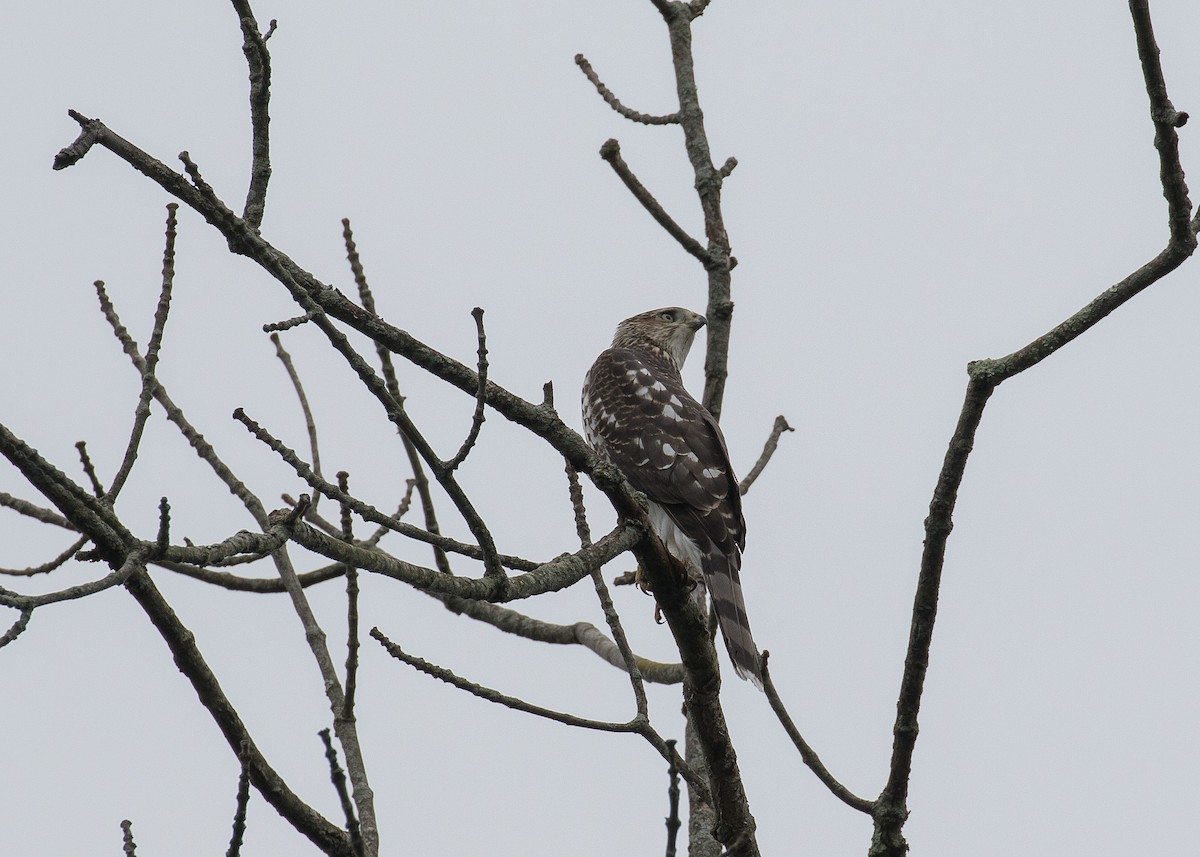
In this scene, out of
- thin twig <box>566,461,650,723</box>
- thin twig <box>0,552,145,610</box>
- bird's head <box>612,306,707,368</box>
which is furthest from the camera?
bird's head <box>612,306,707,368</box>

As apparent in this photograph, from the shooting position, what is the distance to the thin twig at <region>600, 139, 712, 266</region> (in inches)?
202

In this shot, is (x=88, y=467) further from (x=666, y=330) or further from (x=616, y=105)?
(x=666, y=330)

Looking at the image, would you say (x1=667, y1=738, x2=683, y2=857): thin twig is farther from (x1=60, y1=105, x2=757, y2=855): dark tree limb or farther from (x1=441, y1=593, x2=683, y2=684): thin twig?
(x1=441, y1=593, x2=683, y2=684): thin twig

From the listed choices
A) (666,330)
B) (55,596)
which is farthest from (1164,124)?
(666,330)

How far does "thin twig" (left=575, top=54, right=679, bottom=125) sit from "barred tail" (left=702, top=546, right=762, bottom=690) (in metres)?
1.96

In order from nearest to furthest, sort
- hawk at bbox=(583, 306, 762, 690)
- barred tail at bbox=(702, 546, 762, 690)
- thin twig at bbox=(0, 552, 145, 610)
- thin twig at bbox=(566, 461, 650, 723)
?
thin twig at bbox=(0, 552, 145, 610) → thin twig at bbox=(566, 461, 650, 723) → barred tail at bbox=(702, 546, 762, 690) → hawk at bbox=(583, 306, 762, 690)

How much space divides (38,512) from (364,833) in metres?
1.54

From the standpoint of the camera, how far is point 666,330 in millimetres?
8086

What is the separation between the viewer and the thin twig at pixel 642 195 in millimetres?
5141

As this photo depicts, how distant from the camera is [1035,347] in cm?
304

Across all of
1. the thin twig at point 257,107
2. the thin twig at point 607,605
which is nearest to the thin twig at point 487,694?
the thin twig at point 607,605

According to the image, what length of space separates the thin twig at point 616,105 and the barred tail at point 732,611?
77.0 inches

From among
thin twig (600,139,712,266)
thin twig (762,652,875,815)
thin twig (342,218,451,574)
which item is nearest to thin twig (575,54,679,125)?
thin twig (600,139,712,266)

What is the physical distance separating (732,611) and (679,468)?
0.84 metres
